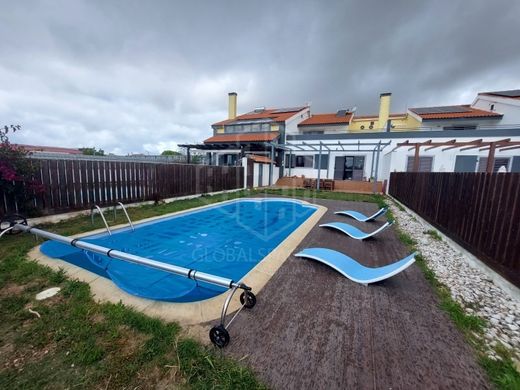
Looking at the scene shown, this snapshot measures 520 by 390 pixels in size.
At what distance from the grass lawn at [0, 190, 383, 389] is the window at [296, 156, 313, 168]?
61.3 ft

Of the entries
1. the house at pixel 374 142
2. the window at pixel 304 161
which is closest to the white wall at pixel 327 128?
the house at pixel 374 142

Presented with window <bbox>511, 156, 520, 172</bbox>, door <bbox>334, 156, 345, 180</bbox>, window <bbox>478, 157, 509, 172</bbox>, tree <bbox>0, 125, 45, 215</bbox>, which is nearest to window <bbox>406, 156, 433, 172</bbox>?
window <bbox>478, 157, 509, 172</bbox>

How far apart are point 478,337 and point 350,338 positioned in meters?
1.30

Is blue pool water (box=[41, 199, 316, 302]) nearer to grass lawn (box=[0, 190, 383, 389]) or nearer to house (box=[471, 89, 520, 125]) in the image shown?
grass lawn (box=[0, 190, 383, 389])

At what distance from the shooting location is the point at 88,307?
245 cm

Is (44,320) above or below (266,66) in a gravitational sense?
below

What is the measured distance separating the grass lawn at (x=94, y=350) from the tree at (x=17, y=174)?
137 inches

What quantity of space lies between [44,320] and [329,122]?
78.8 ft

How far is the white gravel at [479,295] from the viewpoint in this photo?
2197mm

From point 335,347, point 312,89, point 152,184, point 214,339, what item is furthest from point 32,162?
point 312,89

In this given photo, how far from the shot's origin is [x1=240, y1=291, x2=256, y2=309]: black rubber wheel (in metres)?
2.49

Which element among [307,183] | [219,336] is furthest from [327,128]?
[219,336]

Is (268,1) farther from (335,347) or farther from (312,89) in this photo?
(312,89)

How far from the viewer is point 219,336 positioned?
A: 6.36ft
